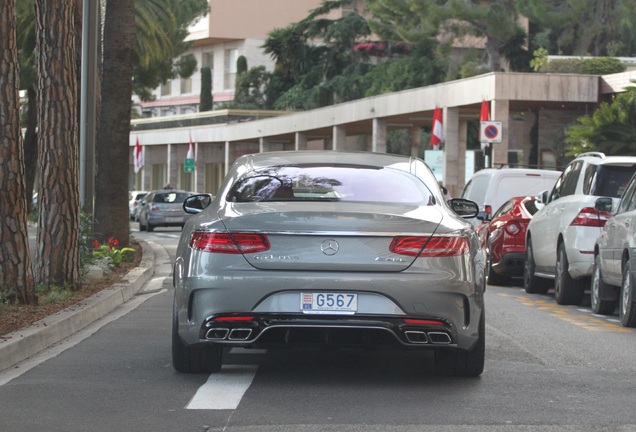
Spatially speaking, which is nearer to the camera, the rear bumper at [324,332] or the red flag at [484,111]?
the rear bumper at [324,332]

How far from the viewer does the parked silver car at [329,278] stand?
8.90 meters

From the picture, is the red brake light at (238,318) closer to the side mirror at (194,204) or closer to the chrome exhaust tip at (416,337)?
the chrome exhaust tip at (416,337)

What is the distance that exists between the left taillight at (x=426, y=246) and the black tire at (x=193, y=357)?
1.49 metres

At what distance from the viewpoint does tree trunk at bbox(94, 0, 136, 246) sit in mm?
23531

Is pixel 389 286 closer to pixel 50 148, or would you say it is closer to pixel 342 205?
pixel 342 205

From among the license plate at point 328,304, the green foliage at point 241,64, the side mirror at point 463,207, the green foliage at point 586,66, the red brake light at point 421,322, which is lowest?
the red brake light at point 421,322

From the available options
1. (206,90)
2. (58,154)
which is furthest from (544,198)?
(206,90)

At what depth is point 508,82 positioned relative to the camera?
4406 cm

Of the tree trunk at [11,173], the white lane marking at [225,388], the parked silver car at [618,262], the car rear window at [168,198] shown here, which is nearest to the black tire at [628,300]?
the parked silver car at [618,262]

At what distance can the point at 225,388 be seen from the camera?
905 cm

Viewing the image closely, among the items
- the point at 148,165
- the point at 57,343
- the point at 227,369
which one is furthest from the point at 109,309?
the point at 148,165

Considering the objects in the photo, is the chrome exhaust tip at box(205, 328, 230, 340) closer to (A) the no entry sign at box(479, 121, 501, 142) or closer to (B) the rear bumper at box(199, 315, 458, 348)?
(B) the rear bumper at box(199, 315, 458, 348)

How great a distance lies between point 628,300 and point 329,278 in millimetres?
6161

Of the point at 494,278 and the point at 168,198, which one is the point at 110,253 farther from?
the point at 168,198
